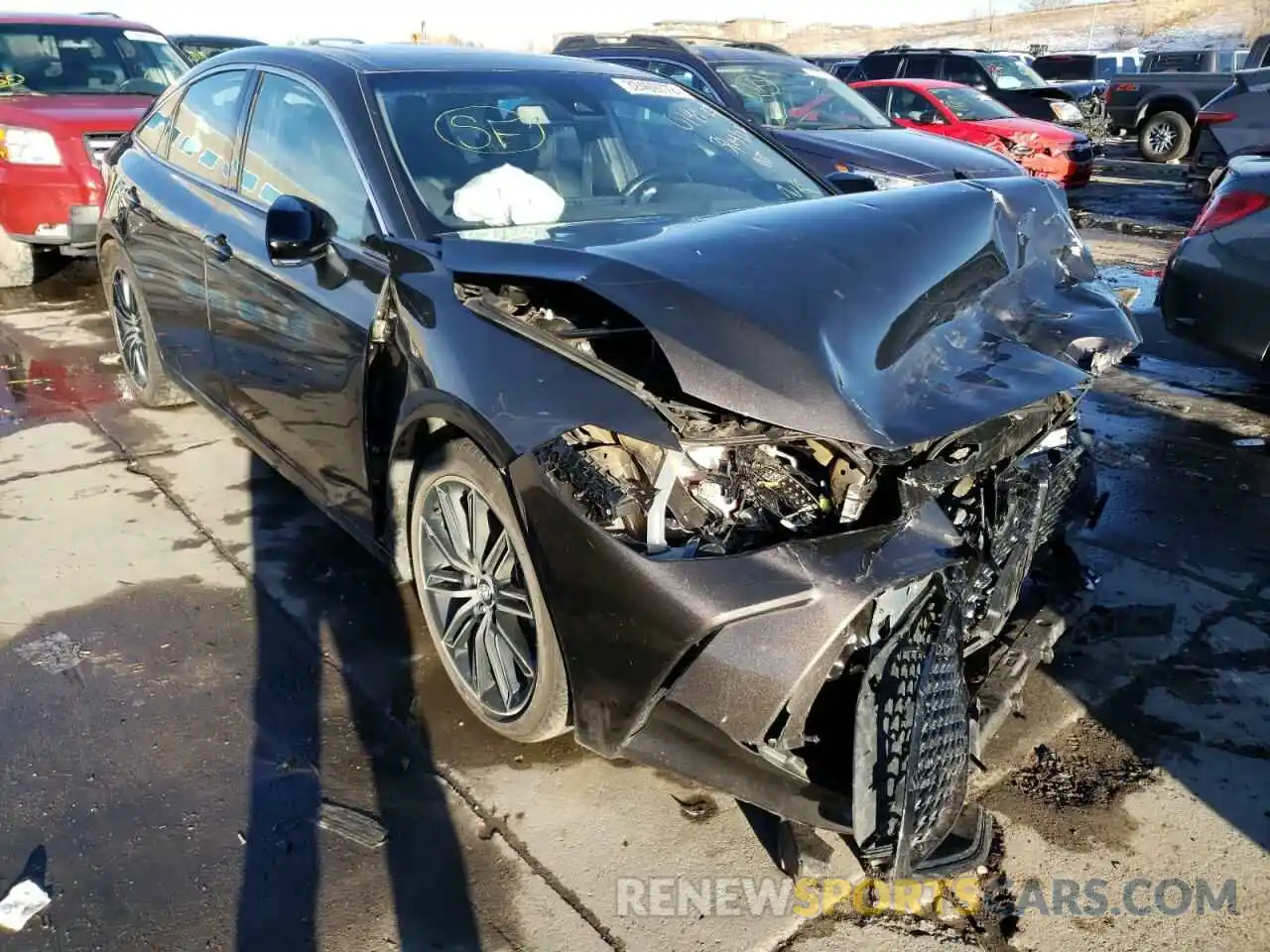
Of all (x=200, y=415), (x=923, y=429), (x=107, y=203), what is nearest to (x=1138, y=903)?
(x=923, y=429)

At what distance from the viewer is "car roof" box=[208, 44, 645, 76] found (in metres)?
3.46

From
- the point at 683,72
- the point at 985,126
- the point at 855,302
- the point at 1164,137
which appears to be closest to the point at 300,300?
the point at 855,302

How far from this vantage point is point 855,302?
237 centimetres

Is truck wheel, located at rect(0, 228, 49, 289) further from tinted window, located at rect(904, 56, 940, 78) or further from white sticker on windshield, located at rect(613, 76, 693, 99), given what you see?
tinted window, located at rect(904, 56, 940, 78)

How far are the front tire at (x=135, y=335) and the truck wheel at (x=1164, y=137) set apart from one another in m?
16.5

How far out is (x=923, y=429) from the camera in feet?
7.01

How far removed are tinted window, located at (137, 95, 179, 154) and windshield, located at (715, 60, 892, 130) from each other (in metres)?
5.18

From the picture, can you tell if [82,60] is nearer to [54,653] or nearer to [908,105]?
[54,653]

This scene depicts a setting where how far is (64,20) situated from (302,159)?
617 centimetres

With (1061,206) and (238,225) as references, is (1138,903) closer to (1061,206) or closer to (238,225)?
(1061,206)

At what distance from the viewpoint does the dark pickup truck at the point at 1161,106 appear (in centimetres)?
1585

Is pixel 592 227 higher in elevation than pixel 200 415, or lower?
higher

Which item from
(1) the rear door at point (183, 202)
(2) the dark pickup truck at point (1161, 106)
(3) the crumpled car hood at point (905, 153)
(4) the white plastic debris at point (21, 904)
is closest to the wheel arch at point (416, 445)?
(4) the white plastic debris at point (21, 904)

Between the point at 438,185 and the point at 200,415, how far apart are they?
282 cm
